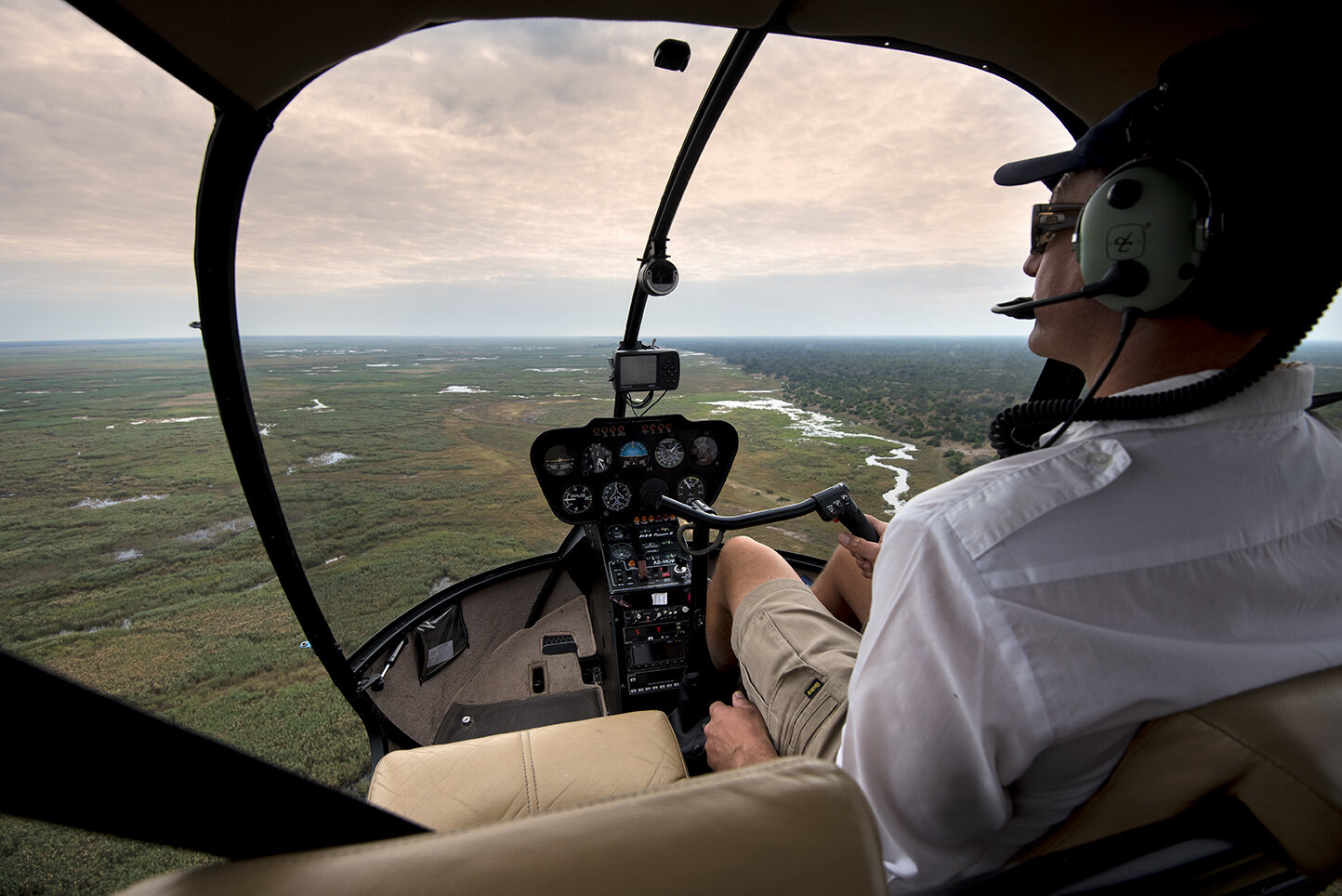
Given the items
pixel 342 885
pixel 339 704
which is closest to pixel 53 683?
pixel 342 885

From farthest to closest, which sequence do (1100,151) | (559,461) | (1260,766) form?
1. (559,461)
2. (1100,151)
3. (1260,766)

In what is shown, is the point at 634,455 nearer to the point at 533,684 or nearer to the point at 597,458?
the point at 597,458

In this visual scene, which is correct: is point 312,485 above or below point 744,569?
above

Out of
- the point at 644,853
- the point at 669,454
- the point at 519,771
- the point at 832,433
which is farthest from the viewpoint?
the point at 832,433

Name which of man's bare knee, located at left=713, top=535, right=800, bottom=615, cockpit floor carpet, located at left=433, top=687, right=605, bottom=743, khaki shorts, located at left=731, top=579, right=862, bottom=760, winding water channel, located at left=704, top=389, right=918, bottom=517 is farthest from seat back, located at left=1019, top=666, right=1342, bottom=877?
cockpit floor carpet, located at left=433, top=687, right=605, bottom=743

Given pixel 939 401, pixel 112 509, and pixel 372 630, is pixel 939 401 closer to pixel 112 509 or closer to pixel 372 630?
pixel 372 630

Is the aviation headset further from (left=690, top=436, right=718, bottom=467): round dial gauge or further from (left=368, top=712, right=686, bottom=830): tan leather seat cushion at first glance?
(left=690, top=436, right=718, bottom=467): round dial gauge

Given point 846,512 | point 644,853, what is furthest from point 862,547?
point 644,853

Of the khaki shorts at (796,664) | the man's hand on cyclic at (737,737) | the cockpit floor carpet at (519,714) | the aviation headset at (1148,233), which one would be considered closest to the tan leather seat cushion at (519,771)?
the man's hand on cyclic at (737,737)
